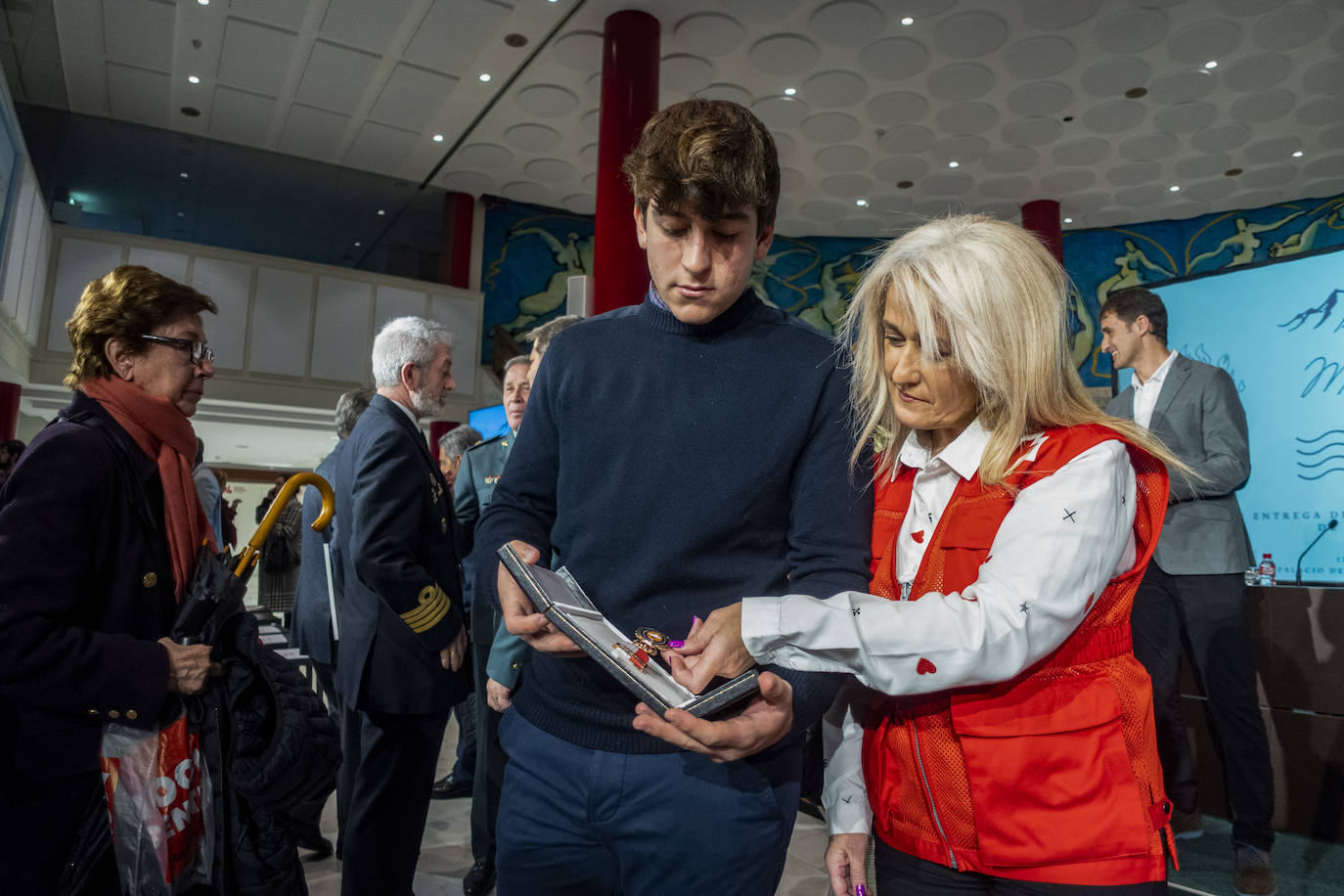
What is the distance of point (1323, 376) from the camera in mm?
4539

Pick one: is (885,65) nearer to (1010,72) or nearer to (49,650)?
(1010,72)

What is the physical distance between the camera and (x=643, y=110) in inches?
282

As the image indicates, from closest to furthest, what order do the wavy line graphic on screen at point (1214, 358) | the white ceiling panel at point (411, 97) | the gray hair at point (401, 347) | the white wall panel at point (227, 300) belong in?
the gray hair at point (401, 347) < the wavy line graphic on screen at point (1214, 358) < the white ceiling panel at point (411, 97) < the white wall panel at point (227, 300)

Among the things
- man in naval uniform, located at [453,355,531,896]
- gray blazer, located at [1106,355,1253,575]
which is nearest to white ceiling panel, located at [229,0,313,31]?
man in naval uniform, located at [453,355,531,896]

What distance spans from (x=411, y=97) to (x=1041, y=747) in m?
9.35

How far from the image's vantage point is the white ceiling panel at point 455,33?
23.9ft

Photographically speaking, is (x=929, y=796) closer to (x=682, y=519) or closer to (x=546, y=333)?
(x=682, y=519)

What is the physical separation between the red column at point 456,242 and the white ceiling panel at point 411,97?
5.98 feet

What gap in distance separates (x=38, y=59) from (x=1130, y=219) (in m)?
12.6

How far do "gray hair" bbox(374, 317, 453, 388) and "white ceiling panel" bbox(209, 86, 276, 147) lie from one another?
7678 mm

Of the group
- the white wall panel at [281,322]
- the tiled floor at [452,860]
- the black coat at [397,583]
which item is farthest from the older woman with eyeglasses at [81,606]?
the white wall panel at [281,322]

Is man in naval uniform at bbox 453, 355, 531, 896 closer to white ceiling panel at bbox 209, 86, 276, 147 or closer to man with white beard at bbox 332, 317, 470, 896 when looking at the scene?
man with white beard at bbox 332, 317, 470, 896

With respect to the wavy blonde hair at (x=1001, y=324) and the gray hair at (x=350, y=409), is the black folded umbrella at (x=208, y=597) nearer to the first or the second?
the wavy blonde hair at (x=1001, y=324)

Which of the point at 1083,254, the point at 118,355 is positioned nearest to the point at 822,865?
the point at 118,355
